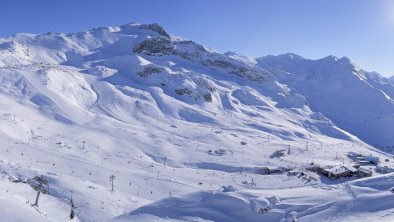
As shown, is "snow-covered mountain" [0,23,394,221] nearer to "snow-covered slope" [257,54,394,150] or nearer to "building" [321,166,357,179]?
"snow-covered slope" [257,54,394,150]

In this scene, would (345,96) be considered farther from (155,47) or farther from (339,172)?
(339,172)

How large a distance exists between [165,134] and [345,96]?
95934 mm

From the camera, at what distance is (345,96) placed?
138000mm

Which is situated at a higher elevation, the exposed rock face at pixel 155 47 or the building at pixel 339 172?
the exposed rock face at pixel 155 47

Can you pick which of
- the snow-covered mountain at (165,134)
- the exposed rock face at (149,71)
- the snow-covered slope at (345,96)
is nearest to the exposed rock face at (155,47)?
the snow-covered mountain at (165,134)

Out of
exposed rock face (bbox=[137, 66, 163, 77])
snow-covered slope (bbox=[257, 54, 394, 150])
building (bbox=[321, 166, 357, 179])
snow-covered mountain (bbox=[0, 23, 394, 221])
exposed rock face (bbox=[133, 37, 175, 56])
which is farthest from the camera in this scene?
exposed rock face (bbox=[133, 37, 175, 56])

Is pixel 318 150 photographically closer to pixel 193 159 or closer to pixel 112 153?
pixel 193 159

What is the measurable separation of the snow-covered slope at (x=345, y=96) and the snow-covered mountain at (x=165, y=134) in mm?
759

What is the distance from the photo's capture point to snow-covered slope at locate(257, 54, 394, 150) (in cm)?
11005

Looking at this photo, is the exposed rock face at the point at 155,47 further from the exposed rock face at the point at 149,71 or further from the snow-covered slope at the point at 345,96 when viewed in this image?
the snow-covered slope at the point at 345,96

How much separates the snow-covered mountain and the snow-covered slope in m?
0.76

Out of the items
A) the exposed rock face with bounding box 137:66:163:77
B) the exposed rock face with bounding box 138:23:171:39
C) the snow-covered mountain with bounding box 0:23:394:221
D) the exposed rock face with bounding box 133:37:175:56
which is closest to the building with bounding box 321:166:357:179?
the snow-covered mountain with bounding box 0:23:394:221

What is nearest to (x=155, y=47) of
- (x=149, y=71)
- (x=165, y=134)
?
(x=149, y=71)

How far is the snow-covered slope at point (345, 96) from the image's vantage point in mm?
110050
